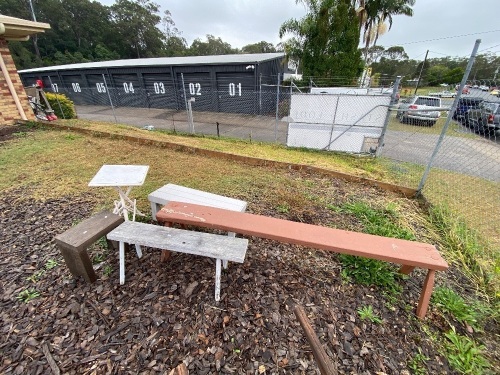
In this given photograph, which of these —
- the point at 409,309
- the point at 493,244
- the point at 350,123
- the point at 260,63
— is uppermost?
the point at 260,63

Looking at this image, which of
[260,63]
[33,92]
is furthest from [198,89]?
[33,92]

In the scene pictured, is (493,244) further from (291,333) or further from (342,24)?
(342,24)

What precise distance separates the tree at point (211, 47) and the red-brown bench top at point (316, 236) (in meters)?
68.2

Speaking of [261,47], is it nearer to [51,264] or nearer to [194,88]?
[194,88]

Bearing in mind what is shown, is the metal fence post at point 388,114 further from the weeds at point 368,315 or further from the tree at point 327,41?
the tree at point 327,41

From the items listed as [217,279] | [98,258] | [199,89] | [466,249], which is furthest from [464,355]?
[199,89]

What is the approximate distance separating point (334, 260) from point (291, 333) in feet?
3.02

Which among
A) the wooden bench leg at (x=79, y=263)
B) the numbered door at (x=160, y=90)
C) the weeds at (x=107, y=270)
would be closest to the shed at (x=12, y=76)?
the wooden bench leg at (x=79, y=263)

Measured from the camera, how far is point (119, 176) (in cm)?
251

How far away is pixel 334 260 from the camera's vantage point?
2.29 m

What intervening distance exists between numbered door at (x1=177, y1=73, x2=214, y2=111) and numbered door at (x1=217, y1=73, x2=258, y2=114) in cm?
87

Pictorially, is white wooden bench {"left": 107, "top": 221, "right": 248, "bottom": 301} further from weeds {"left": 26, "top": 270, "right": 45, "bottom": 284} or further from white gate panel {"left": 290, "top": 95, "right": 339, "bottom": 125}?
white gate panel {"left": 290, "top": 95, "right": 339, "bottom": 125}

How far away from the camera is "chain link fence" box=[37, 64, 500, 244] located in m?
3.79

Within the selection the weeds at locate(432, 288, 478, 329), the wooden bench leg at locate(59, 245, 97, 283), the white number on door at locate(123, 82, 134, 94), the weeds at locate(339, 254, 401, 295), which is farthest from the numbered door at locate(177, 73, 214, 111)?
the weeds at locate(432, 288, 478, 329)
